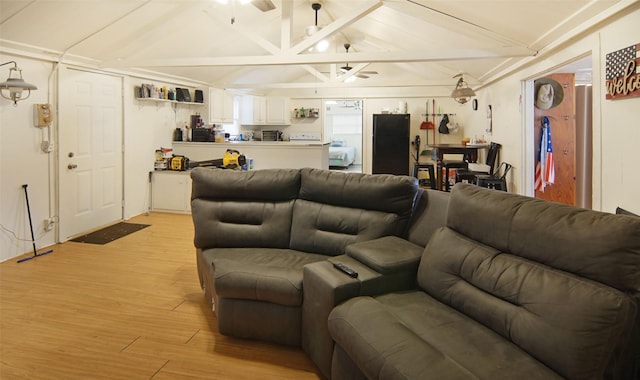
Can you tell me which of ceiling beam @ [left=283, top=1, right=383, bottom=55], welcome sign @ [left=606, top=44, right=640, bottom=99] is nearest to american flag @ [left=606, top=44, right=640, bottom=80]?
welcome sign @ [left=606, top=44, right=640, bottom=99]

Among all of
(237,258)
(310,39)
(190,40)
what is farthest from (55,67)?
(237,258)

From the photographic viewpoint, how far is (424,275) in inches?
85.0

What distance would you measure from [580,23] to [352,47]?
5.87 metres

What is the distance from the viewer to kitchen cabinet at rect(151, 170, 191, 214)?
6215mm

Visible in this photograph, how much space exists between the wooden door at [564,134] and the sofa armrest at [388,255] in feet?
12.9

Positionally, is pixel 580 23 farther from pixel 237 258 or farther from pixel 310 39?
pixel 237 258

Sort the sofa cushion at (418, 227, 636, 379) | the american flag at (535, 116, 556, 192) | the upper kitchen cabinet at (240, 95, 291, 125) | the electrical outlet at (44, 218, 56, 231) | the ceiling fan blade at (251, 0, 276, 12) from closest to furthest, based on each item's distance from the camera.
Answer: the sofa cushion at (418, 227, 636, 379) < the ceiling fan blade at (251, 0, 276, 12) < the electrical outlet at (44, 218, 56, 231) < the american flag at (535, 116, 556, 192) < the upper kitchen cabinet at (240, 95, 291, 125)

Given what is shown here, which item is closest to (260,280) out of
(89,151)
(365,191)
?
(365,191)

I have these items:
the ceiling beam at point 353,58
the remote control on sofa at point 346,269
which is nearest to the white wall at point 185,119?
the ceiling beam at point 353,58

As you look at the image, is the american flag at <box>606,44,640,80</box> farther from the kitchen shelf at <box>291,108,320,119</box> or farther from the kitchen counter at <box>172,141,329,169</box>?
the kitchen shelf at <box>291,108,320,119</box>

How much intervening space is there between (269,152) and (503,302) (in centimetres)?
531

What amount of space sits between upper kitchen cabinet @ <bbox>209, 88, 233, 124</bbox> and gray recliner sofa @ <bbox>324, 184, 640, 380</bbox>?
6.06 meters

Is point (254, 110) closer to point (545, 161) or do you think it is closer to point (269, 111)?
point (269, 111)

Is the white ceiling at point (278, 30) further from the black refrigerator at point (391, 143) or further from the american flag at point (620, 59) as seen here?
the black refrigerator at point (391, 143)
